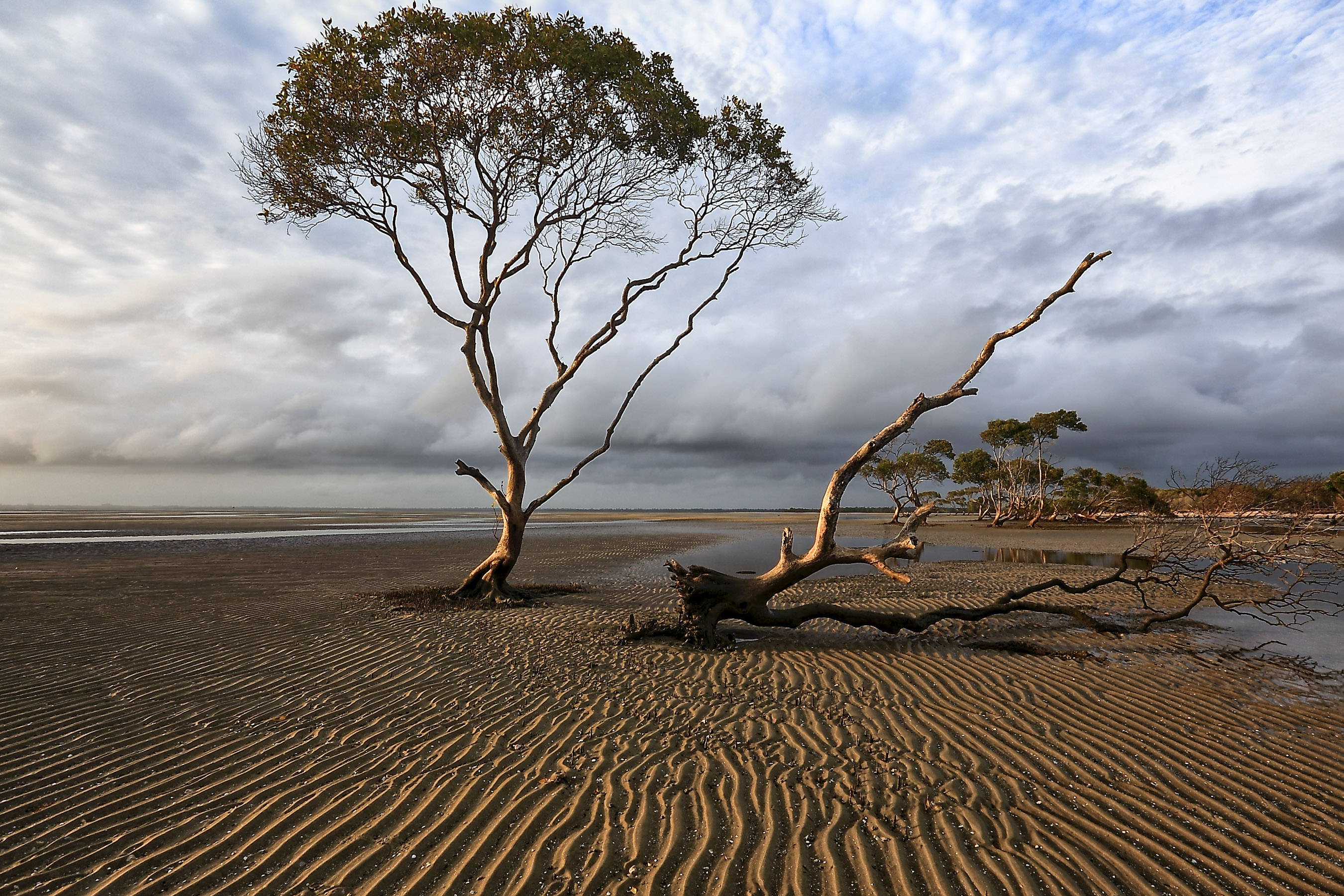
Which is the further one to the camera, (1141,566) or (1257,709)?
(1141,566)

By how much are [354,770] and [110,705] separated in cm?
380

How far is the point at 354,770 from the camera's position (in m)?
4.98

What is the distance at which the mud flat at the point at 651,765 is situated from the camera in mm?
3766

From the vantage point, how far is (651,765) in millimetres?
5133

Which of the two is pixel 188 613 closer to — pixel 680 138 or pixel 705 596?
pixel 705 596

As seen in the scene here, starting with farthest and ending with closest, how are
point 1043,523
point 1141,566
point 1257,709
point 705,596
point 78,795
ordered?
point 1043,523
point 1141,566
point 705,596
point 1257,709
point 78,795

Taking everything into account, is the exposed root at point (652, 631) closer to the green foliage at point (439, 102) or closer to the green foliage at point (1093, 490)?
the green foliage at point (439, 102)

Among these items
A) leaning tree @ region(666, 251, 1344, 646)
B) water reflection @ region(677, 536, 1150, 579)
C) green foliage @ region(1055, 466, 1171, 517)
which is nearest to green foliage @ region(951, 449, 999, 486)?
green foliage @ region(1055, 466, 1171, 517)

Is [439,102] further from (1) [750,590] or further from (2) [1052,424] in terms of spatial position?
(2) [1052,424]

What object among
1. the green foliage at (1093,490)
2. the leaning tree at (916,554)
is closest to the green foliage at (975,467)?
the green foliage at (1093,490)

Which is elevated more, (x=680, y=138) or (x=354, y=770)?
(x=680, y=138)

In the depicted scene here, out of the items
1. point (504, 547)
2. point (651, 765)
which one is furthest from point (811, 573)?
point (504, 547)

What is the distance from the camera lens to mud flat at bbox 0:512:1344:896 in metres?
3.77

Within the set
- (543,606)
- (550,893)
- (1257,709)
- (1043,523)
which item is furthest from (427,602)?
(1043,523)
